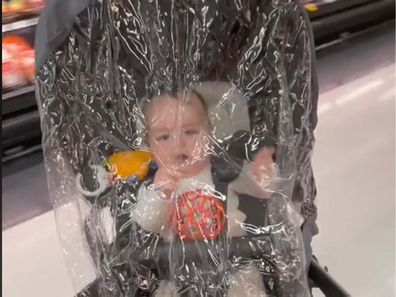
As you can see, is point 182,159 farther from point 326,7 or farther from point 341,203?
point 326,7

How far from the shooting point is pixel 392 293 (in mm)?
1576

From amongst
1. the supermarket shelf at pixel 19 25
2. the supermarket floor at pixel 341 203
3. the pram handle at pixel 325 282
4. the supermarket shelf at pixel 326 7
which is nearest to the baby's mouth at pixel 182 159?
the pram handle at pixel 325 282

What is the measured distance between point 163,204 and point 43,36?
291 mm

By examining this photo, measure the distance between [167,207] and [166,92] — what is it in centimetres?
16

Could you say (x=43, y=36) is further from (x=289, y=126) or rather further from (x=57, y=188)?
(x=289, y=126)

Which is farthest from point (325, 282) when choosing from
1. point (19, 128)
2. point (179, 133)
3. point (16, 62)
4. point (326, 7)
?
point (326, 7)

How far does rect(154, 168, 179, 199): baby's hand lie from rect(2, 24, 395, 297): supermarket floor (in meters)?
0.61

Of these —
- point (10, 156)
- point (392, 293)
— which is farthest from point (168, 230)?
point (10, 156)

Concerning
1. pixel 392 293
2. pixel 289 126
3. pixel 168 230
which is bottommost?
pixel 392 293

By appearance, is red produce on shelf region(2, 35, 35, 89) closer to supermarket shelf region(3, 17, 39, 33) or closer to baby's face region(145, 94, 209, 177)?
supermarket shelf region(3, 17, 39, 33)

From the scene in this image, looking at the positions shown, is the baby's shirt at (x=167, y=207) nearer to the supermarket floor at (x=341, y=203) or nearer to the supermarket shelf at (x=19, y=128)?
the supermarket floor at (x=341, y=203)

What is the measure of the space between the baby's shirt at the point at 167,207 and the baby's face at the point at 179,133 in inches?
0.7

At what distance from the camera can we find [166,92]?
3.34 feet

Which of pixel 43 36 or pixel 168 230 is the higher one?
pixel 43 36
